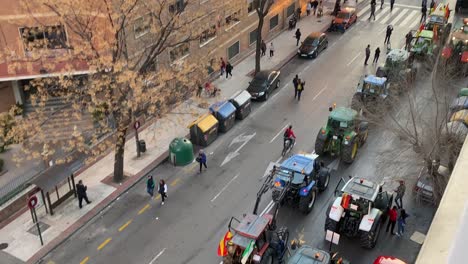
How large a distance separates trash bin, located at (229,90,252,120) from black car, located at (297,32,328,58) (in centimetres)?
944

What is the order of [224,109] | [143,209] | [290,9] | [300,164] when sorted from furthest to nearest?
[290,9], [224,109], [143,209], [300,164]

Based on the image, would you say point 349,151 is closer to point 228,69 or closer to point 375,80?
point 375,80

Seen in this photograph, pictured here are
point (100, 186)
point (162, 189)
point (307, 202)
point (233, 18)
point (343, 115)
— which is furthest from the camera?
point (233, 18)

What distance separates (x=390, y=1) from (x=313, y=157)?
31.0 meters

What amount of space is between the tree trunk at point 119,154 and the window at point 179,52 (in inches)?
393

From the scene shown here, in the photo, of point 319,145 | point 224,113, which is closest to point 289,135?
point 319,145

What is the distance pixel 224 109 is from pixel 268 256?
11.7 meters

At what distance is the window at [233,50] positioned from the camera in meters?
36.9

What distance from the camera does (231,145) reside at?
89.4 ft

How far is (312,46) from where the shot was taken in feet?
123

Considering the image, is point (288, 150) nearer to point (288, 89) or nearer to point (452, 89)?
point (288, 89)

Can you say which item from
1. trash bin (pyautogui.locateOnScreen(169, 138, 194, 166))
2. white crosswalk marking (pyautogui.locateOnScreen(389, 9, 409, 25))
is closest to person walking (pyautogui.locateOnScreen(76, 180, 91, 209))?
trash bin (pyautogui.locateOnScreen(169, 138, 194, 166))

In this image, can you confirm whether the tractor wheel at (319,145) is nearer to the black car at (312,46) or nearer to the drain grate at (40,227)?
the drain grate at (40,227)

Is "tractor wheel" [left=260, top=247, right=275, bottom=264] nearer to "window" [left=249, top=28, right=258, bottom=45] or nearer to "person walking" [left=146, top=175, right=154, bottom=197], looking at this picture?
"person walking" [left=146, top=175, right=154, bottom=197]
